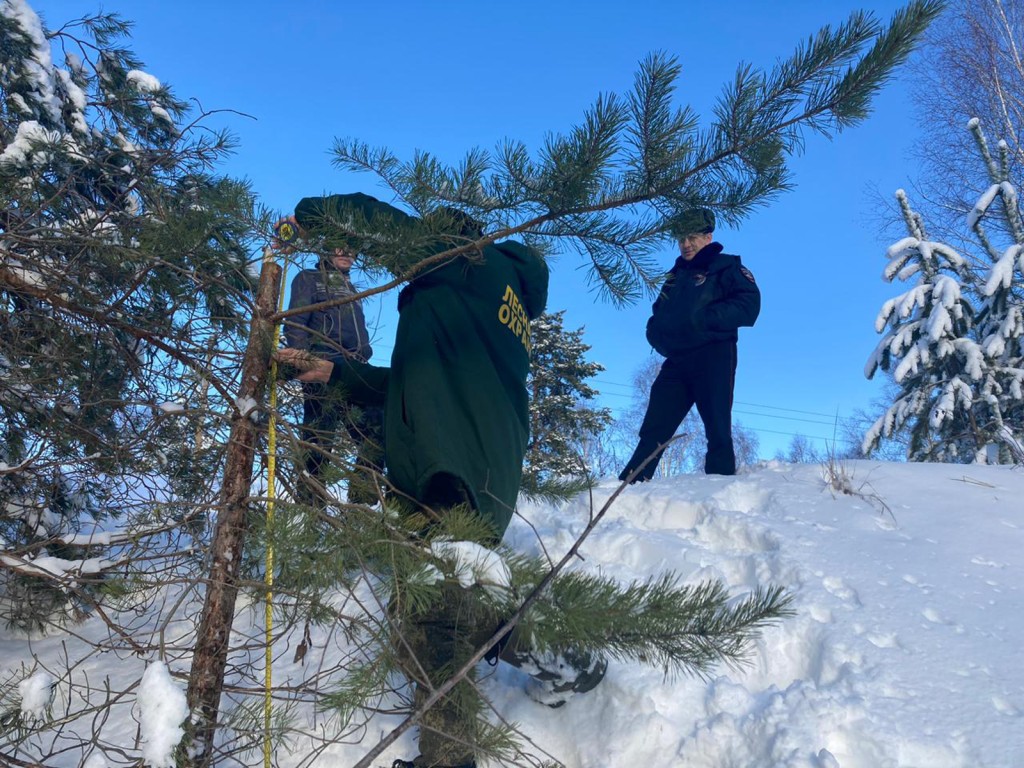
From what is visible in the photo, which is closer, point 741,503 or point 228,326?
point 228,326

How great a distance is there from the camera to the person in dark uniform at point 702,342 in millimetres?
4848

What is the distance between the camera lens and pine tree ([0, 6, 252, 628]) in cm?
210

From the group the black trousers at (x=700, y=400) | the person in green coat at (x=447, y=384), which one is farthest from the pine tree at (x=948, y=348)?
the person in green coat at (x=447, y=384)

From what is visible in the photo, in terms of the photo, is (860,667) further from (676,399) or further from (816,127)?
(676,399)

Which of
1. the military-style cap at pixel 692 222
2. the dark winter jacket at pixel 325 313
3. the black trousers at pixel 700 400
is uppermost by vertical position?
the black trousers at pixel 700 400

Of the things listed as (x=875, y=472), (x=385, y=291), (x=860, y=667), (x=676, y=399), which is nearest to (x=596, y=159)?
(x=385, y=291)

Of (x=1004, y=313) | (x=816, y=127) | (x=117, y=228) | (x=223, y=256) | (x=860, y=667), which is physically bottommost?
(x=860, y=667)

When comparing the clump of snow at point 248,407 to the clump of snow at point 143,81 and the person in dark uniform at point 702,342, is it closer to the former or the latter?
the clump of snow at point 143,81

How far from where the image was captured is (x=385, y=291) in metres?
1.92

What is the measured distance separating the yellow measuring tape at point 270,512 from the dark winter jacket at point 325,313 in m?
0.11

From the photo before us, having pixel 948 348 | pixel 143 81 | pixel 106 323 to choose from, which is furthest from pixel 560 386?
pixel 106 323

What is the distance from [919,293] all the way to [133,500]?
959 cm

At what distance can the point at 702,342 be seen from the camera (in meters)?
4.90

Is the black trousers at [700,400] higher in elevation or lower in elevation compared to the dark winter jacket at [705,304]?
lower
